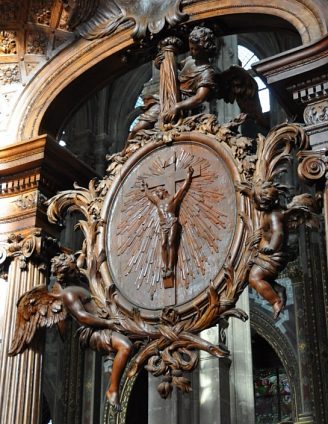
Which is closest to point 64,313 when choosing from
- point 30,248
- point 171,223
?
point 30,248

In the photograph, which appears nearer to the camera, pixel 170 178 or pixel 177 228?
pixel 177 228

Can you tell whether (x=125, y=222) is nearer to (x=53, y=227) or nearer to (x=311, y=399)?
(x=53, y=227)

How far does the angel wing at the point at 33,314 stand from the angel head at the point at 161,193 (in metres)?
0.89

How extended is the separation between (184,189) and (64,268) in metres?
0.90

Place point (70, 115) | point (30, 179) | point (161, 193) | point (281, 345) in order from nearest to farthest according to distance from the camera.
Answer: point (161, 193) < point (30, 179) < point (70, 115) < point (281, 345)

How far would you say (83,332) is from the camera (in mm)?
4703

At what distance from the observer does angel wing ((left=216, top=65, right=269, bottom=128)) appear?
505 centimetres

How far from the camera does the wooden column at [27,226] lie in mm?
4953

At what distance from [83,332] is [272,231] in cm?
131

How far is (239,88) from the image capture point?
5066mm

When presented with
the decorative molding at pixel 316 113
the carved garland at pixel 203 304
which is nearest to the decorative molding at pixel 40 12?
the carved garland at pixel 203 304

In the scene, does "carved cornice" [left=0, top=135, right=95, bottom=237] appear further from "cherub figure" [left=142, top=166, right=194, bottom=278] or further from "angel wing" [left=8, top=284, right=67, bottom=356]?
"cherub figure" [left=142, top=166, right=194, bottom=278]

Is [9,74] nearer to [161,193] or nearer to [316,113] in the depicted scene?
[161,193]

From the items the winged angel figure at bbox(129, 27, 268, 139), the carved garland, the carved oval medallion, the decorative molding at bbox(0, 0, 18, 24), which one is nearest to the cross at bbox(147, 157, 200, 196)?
the carved oval medallion
